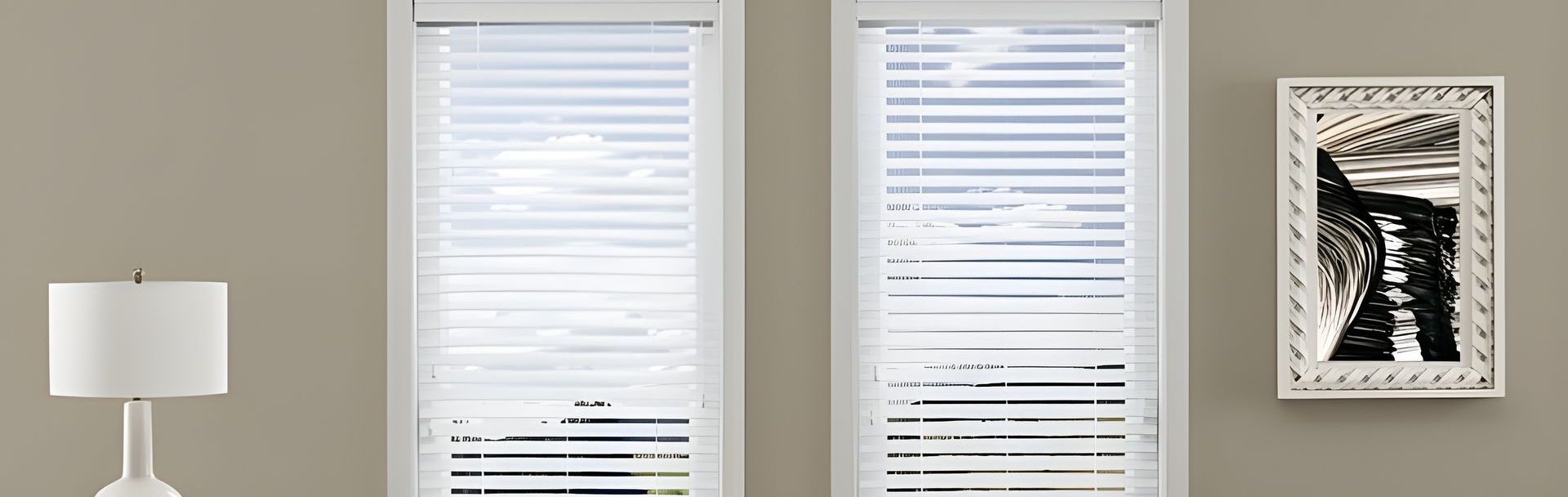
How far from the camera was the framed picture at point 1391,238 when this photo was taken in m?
2.38

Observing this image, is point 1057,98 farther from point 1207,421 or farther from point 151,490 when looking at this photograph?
point 151,490

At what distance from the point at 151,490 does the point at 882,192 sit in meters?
1.67

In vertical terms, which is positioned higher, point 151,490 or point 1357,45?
point 1357,45

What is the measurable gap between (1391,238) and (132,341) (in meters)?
2.72

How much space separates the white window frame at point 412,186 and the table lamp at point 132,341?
1.41 ft

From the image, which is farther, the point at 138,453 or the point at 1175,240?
the point at 1175,240

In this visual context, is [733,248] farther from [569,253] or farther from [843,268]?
[569,253]

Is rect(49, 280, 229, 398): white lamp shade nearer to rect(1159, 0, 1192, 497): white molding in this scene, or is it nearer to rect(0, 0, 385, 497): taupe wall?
rect(0, 0, 385, 497): taupe wall

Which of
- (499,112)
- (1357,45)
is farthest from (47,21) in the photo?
(1357,45)

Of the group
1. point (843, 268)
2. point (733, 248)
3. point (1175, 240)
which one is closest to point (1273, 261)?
point (1175, 240)

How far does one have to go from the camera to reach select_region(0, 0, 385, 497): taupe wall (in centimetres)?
241

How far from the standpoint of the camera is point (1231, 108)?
2.43 m

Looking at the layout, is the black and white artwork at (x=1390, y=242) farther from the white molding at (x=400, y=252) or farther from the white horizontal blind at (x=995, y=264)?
the white molding at (x=400, y=252)

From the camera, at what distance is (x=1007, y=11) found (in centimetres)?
242
